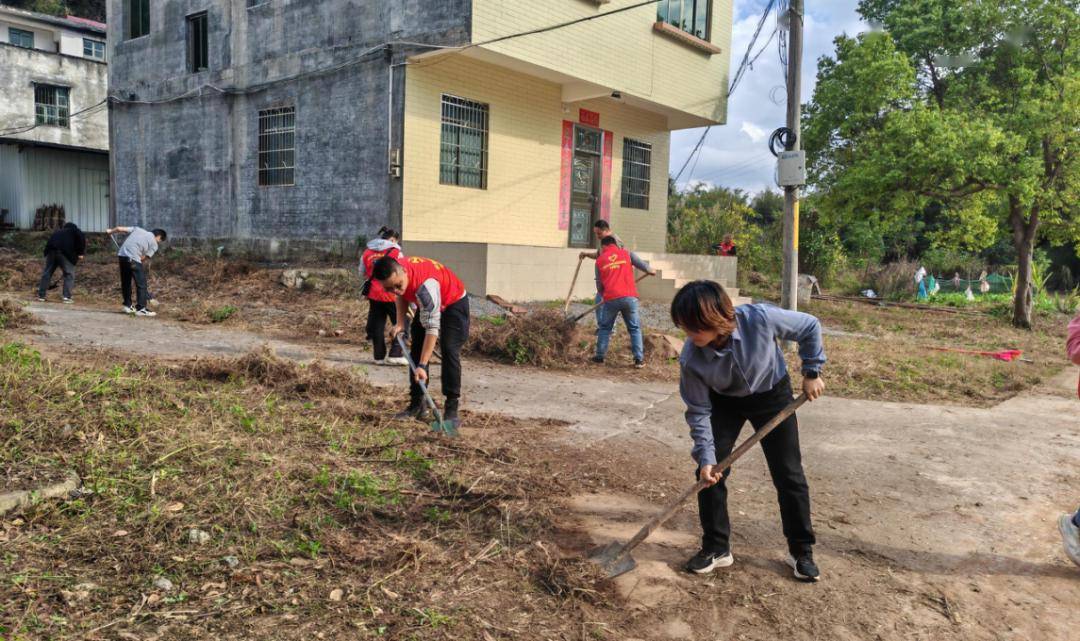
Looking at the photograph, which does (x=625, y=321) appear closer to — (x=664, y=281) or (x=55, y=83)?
(x=664, y=281)

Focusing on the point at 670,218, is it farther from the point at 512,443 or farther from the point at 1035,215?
the point at 512,443

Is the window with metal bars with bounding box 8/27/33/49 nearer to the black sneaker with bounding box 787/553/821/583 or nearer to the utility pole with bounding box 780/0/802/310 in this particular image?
the utility pole with bounding box 780/0/802/310

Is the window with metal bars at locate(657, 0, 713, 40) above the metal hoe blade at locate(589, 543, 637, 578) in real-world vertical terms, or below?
above

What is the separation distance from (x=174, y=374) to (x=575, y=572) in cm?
427

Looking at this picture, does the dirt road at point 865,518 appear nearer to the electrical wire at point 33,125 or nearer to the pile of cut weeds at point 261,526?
the pile of cut weeds at point 261,526

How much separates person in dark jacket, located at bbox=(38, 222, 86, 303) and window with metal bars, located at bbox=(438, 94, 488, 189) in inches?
234

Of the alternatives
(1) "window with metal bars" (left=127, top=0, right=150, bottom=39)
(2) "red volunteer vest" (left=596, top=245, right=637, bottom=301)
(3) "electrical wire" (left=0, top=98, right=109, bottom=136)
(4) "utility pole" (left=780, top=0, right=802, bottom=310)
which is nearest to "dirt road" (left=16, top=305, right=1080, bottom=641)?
(2) "red volunteer vest" (left=596, top=245, right=637, bottom=301)

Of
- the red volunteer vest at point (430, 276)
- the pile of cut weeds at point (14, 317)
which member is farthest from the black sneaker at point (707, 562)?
the pile of cut weeds at point (14, 317)

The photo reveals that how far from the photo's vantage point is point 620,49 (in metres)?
15.1

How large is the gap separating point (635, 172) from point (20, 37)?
973 inches

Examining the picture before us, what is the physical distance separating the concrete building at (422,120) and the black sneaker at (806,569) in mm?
9347

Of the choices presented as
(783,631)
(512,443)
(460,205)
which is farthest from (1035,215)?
(783,631)

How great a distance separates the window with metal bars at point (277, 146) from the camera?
14.6 metres

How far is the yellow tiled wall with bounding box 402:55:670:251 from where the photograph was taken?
43.0ft
